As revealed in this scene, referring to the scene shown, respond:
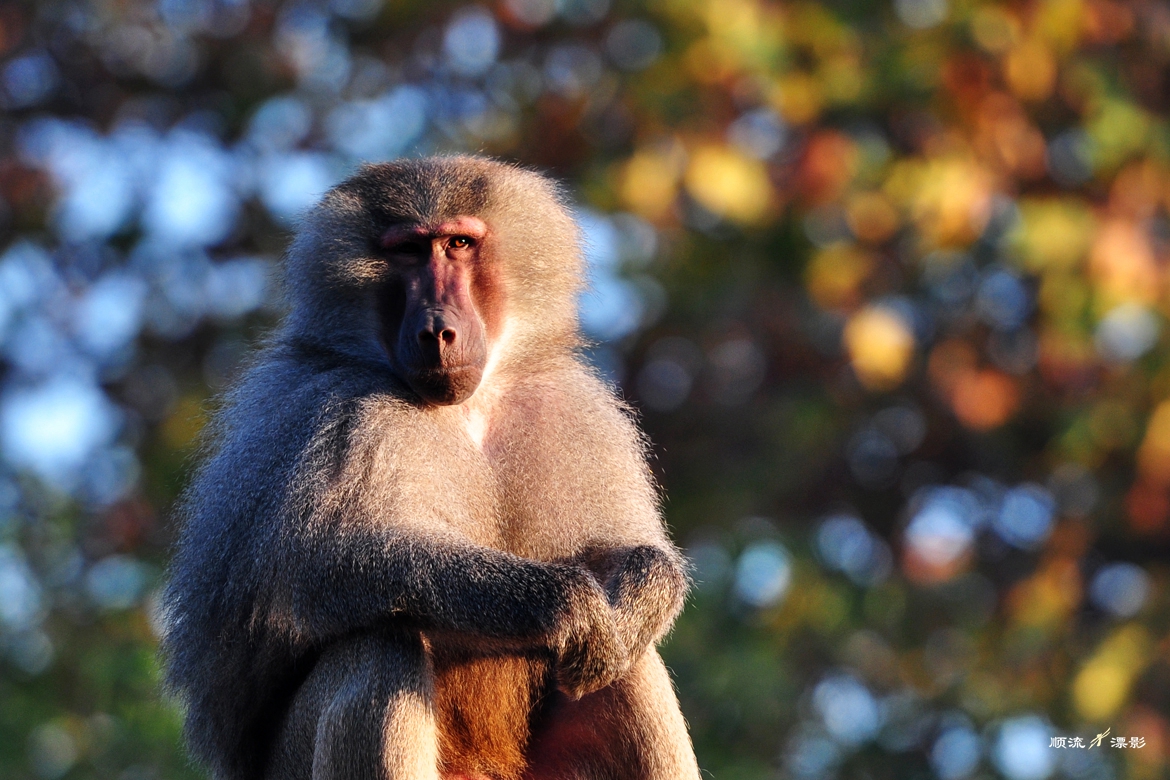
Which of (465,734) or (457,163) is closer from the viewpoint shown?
(465,734)

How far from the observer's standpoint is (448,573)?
3535 millimetres

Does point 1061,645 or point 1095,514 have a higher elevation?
point 1095,514

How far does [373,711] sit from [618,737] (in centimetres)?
78

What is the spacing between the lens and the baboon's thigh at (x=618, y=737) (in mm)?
3934

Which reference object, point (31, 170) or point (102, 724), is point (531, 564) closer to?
point (102, 724)

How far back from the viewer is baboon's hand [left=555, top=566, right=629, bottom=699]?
139 inches

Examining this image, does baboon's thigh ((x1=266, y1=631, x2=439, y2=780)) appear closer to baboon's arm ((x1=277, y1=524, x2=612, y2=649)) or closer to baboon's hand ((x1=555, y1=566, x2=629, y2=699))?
baboon's arm ((x1=277, y1=524, x2=612, y2=649))

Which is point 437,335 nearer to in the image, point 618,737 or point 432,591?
point 432,591

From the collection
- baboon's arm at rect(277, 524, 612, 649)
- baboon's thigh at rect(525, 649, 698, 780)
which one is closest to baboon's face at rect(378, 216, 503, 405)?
baboon's arm at rect(277, 524, 612, 649)

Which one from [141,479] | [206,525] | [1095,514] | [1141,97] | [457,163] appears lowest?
[141,479]

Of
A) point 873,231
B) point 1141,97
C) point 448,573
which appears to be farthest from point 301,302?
point 1141,97

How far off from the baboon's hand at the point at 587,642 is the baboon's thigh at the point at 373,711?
1.12 feet

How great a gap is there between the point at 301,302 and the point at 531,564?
3.70 ft

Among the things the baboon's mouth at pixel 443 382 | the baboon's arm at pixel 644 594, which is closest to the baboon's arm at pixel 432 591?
the baboon's arm at pixel 644 594
